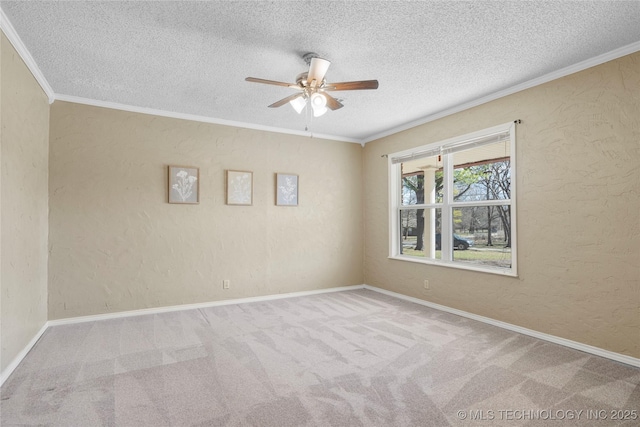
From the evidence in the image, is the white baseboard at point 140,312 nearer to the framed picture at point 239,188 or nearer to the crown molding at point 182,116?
the framed picture at point 239,188

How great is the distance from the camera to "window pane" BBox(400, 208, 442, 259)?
15.0ft

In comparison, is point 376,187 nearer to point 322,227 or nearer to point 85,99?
point 322,227

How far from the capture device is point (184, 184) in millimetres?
4324

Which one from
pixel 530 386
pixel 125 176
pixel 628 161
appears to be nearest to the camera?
pixel 530 386

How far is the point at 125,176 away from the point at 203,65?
1897 millimetres

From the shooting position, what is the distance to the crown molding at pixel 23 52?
90.4 inches

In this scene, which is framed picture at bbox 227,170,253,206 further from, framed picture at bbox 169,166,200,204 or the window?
the window

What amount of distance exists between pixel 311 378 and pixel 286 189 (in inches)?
121

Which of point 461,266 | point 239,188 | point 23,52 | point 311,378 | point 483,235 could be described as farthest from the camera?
→ point 239,188

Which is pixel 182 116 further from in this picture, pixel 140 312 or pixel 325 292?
pixel 325 292

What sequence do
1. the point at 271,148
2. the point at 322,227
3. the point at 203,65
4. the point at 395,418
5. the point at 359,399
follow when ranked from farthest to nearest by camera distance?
the point at 322,227, the point at 271,148, the point at 203,65, the point at 359,399, the point at 395,418

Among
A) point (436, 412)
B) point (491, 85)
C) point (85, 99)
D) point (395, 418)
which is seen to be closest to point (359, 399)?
point (395, 418)

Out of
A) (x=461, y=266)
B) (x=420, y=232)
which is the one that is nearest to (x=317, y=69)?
(x=461, y=266)

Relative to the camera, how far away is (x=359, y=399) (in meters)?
2.14
